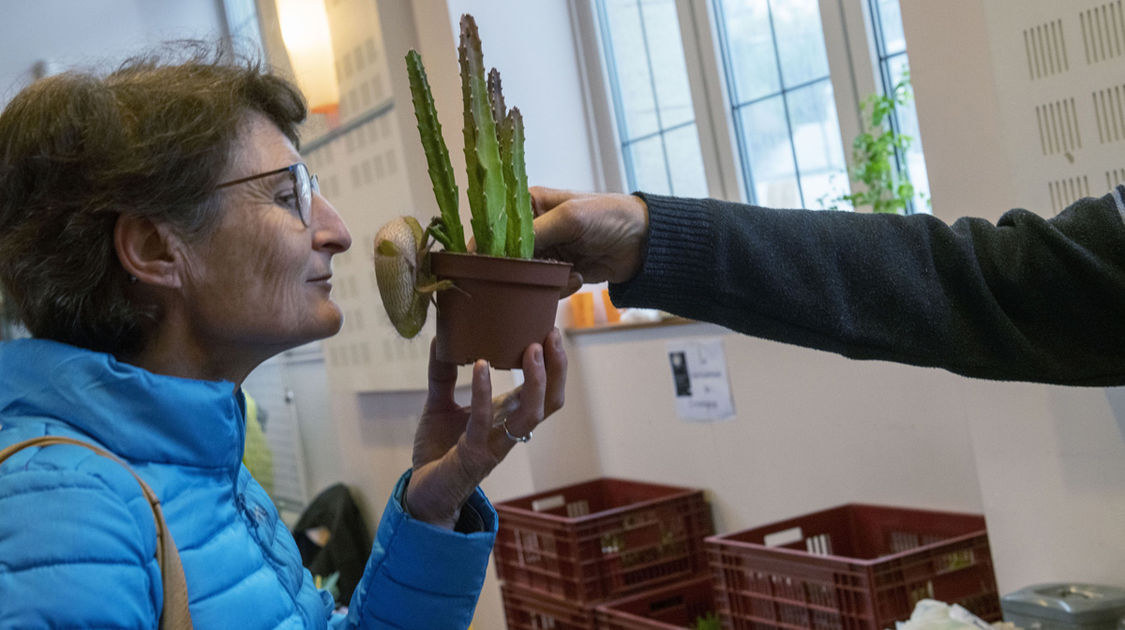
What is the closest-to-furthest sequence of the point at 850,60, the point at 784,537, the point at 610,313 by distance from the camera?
the point at 784,537, the point at 850,60, the point at 610,313

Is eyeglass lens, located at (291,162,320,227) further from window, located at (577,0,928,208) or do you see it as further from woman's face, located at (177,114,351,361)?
window, located at (577,0,928,208)

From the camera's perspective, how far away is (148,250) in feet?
3.81

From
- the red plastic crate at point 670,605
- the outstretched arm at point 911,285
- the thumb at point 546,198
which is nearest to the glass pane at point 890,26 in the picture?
the outstretched arm at point 911,285

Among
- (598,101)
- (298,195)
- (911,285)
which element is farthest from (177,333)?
(598,101)

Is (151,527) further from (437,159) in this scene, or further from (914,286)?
(914,286)

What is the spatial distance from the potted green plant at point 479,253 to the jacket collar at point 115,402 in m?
0.23

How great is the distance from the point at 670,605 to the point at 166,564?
79.3 inches

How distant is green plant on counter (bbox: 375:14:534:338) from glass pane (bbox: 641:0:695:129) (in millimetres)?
2111

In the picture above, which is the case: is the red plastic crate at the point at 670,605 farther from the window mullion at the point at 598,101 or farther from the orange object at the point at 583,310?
the window mullion at the point at 598,101

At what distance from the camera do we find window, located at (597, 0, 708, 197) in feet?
10.9

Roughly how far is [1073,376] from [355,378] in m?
3.65

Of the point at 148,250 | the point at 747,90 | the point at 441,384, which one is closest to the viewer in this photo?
the point at 148,250

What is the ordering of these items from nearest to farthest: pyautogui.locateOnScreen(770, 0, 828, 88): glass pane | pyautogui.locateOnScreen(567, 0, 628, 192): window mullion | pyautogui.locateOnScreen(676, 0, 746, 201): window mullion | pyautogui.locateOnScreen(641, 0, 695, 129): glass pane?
pyautogui.locateOnScreen(770, 0, 828, 88): glass pane
pyautogui.locateOnScreen(676, 0, 746, 201): window mullion
pyautogui.locateOnScreen(641, 0, 695, 129): glass pane
pyautogui.locateOnScreen(567, 0, 628, 192): window mullion

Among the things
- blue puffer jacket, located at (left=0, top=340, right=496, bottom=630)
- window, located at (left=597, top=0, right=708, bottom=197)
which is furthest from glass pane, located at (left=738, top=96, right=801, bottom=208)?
blue puffer jacket, located at (left=0, top=340, right=496, bottom=630)
